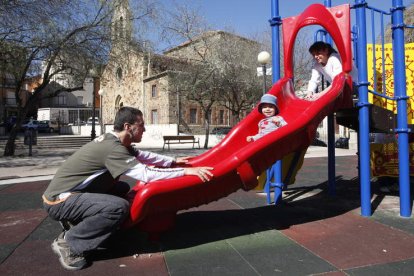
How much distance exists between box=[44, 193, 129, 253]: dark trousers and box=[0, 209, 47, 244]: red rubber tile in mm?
1216

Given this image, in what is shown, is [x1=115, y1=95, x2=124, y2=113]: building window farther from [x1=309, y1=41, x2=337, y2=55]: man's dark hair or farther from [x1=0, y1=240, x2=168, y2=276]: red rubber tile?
[x1=0, y1=240, x2=168, y2=276]: red rubber tile

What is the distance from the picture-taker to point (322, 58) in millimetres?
5035

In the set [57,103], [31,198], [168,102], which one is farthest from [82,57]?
[57,103]

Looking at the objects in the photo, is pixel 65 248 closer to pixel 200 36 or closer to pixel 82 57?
pixel 82 57

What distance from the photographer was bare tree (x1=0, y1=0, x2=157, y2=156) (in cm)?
1068

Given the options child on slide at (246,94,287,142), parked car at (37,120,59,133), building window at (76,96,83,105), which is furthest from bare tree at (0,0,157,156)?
building window at (76,96,83,105)

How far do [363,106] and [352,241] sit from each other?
1774 millimetres

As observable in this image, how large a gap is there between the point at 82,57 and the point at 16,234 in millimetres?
10326

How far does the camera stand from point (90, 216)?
2971 millimetres

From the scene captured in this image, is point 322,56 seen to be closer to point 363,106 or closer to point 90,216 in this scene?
point 363,106

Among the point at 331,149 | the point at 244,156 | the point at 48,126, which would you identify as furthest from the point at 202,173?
the point at 48,126

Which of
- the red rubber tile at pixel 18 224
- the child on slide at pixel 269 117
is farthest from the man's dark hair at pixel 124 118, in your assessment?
the red rubber tile at pixel 18 224

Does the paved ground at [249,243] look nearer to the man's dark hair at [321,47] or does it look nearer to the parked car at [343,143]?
the man's dark hair at [321,47]

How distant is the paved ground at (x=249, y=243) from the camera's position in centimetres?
299
